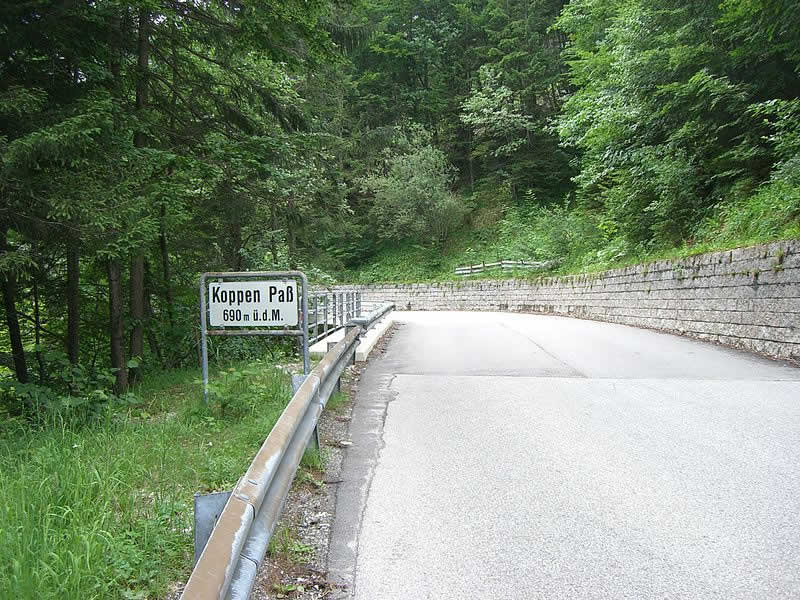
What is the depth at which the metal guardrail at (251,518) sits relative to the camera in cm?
208

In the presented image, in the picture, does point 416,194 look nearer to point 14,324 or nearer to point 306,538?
point 14,324

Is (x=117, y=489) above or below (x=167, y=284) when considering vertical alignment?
below

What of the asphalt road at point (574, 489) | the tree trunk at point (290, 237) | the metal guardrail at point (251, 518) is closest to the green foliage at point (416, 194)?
the tree trunk at point (290, 237)

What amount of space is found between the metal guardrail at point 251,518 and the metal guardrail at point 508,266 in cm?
2320

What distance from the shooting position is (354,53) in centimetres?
1149

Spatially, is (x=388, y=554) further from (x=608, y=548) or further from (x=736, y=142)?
(x=736, y=142)

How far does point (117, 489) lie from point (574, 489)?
A: 287 centimetres

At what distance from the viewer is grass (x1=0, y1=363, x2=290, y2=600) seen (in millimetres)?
2611

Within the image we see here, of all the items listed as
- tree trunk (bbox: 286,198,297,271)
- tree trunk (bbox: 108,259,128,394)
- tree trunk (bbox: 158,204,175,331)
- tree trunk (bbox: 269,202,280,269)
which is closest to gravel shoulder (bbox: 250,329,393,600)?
tree trunk (bbox: 108,259,128,394)

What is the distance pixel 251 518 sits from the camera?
2545mm

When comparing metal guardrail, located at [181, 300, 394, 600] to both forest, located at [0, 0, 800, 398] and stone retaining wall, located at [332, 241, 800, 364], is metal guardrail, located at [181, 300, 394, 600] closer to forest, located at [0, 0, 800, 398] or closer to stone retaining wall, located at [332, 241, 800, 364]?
forest, located at [0, 0, 800, 398]

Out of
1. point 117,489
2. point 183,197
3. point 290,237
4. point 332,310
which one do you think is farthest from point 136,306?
point 290,237

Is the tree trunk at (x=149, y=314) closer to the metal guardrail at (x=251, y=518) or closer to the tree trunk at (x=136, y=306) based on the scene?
the tree trunk at (x=136, y=306)

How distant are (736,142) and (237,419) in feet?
49.5
